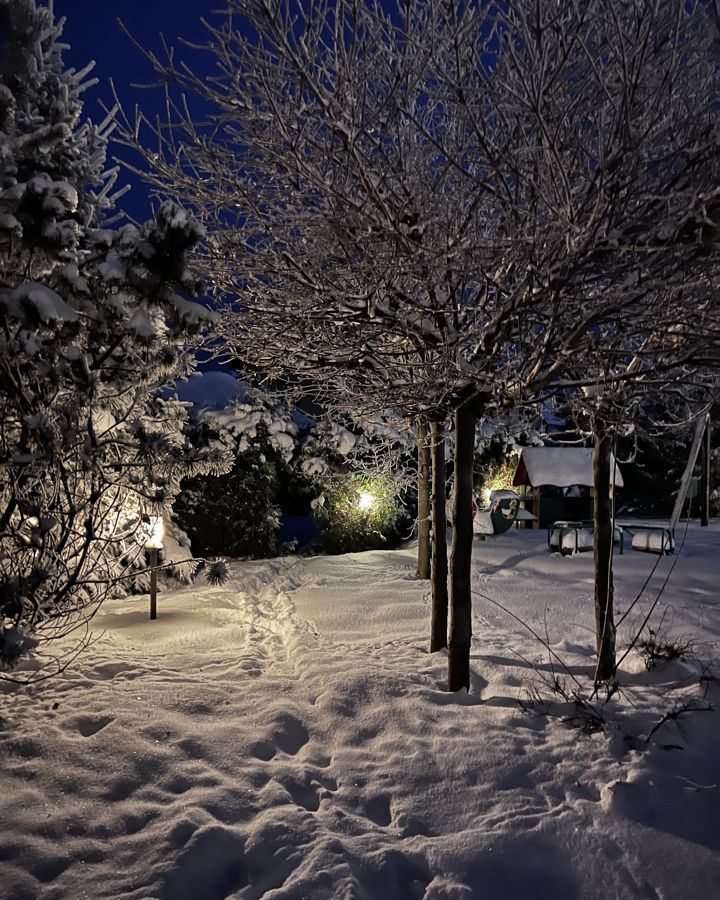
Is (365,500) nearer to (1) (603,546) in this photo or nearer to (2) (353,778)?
(1) (603,546)

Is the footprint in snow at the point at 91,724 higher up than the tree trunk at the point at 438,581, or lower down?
lower down

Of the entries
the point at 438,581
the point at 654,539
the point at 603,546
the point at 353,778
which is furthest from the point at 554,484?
the point at 353,778

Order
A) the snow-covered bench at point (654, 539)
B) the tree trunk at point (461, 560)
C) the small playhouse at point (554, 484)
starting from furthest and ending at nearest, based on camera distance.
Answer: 1. the small playhouse at point (554, 484)
2. the snow-covered bench at point (654, 539)
3. the tree trunk at point (461, 560)

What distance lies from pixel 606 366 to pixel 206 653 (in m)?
4.89

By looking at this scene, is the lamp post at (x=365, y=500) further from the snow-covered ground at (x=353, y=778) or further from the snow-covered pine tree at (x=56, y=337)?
the snow-covered pine tree at (x=56, y=337)

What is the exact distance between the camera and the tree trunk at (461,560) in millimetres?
4891

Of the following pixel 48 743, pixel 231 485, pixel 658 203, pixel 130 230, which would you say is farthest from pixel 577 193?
pixel 231 485

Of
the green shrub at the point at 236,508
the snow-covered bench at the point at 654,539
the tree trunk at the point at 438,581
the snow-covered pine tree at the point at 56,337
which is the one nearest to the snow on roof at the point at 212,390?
the green shrub at the point at 236,508

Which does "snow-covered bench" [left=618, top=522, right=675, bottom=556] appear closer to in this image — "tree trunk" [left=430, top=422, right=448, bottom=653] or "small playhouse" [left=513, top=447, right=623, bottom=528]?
"small playhouse" [left=513, top=447, right=623, bottom=528]

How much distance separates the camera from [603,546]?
504 cm

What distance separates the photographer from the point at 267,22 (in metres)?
2.95

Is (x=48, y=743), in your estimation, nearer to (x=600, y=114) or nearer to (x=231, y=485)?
(x=600, y=114)

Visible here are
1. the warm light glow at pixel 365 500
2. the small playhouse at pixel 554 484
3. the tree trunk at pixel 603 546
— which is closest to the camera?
the tree trunk at pixel 603 546

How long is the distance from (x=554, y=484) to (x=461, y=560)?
13473mm
